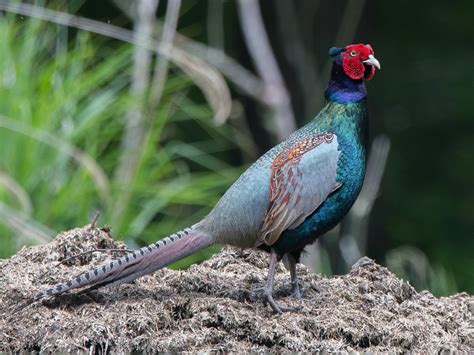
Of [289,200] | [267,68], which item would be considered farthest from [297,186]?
[267,68]

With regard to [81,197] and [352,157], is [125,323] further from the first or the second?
[81,197]

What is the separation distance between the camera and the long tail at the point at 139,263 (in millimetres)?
4695

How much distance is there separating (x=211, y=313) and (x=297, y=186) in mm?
908

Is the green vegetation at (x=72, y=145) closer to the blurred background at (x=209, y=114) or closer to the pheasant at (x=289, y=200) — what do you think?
the blurred background at (x=209, y=114)

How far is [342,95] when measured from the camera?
543 cm

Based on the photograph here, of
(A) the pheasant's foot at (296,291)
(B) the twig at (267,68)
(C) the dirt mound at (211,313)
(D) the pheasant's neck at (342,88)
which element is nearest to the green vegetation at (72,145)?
(B) the twig at (267,68)

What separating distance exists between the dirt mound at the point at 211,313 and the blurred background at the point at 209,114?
990 millimetres

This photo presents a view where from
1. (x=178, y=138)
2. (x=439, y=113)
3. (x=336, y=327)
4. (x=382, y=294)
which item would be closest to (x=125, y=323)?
(x=336, y=327)

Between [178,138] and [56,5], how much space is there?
9.38ft

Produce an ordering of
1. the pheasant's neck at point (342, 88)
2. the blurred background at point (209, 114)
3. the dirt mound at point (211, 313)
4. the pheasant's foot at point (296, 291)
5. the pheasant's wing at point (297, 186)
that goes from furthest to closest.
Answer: the blurred background at point (209, 114)
the pheasant's neck at point (342, 88)
the pheasant's wing at point (297, 186)
the pheasant's foot at point (296, 291)
the dirt mound at point (211, 313)

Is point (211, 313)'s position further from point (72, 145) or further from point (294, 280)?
point (72, 145)

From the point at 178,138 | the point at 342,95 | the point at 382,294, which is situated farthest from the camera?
the point at 178,138

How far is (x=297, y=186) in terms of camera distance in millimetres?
5180

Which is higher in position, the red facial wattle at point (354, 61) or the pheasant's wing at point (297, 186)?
the red facial wattle at point (354, 61)
